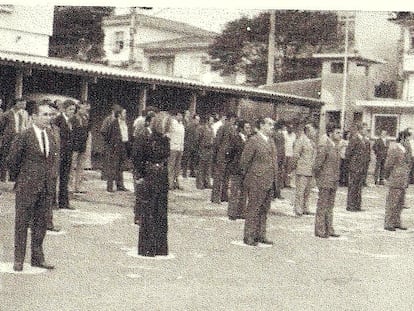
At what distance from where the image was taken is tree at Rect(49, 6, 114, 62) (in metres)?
13.6

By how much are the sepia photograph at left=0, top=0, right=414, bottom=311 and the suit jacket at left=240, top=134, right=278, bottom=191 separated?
0.01m

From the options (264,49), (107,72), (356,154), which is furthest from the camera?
(264,49)

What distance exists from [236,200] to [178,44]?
10984 millimetres

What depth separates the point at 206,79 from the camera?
15.4 meters

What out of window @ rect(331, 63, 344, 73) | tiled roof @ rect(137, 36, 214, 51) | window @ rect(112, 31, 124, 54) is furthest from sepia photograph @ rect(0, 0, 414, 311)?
window @ rect(331, 63, 344, 73)

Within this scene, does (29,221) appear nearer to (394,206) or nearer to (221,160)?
(221,160)

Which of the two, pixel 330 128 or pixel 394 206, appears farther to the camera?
pixel 394 206

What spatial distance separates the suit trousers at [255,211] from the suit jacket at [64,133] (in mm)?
2492

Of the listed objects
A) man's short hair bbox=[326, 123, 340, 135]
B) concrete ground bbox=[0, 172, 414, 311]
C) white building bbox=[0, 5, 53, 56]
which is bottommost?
concrete ground bbox=[0, 172, 414, 311]

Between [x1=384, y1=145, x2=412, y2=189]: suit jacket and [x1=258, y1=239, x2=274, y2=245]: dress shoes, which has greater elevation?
[x1=384, y1=145, x2=412, y2=189]: suit jacket

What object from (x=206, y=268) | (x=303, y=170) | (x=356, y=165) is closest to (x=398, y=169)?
(x=303, y=170)

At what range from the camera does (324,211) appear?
839 centimetres

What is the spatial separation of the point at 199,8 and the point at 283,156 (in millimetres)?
7788

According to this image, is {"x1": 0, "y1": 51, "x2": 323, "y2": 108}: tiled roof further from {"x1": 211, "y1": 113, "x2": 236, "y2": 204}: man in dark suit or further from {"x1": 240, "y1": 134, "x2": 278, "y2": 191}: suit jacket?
{"x1": 240, "y1": 134, "x2": 278, "y2": 191}: suit jacket
